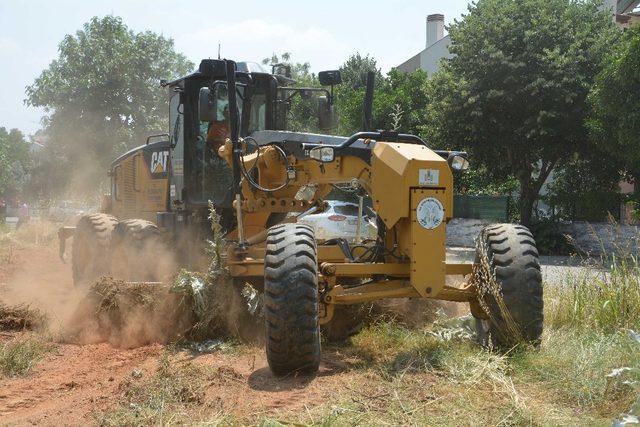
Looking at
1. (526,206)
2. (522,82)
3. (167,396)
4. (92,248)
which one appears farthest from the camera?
(526,206)

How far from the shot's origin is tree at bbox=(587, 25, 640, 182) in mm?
16562

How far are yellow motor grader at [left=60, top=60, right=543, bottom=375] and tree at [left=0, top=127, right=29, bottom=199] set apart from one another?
4420 cm

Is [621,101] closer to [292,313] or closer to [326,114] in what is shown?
[326,114]

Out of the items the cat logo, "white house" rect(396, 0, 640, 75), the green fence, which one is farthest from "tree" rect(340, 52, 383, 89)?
the cat logo

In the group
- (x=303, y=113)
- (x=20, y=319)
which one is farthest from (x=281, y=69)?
(x=20, y=319)

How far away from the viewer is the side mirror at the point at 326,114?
9180mm

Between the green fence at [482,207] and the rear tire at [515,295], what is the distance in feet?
56.1

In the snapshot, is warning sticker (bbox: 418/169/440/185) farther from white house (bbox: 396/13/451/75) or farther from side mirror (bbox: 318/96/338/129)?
white house (bbox: 396/13/451/75)

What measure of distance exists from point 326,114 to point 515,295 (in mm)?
3848

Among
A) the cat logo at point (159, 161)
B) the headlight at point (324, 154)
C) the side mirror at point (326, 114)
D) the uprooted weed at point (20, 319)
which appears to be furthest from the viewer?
the cat logo at point (159, 161)

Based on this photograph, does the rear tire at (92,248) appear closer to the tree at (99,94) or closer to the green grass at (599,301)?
the green grass at (599,301)

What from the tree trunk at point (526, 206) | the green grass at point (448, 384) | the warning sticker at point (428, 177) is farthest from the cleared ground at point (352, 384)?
the tree trunk at point (526, 206)

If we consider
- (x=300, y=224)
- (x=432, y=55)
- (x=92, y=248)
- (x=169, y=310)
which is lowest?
(x=169, y=310)

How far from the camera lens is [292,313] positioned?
18.2 ft
